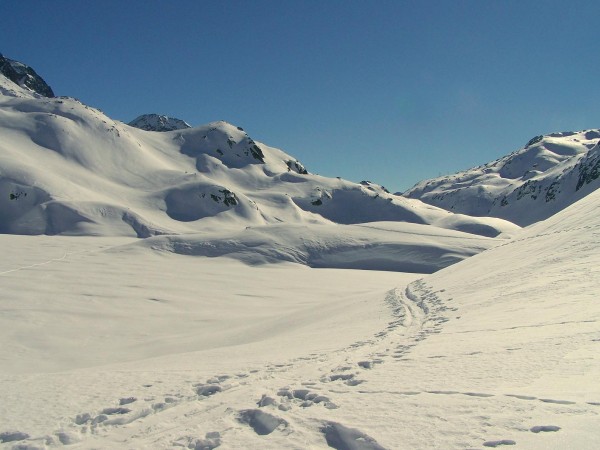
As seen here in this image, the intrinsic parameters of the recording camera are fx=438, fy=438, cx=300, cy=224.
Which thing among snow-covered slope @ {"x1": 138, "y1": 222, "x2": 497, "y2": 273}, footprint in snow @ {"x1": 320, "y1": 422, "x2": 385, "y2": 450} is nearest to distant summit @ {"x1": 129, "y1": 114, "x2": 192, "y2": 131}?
snow-covered slope @ {"x1": 138, "y1": 222, "x2": 497, "y2": 273}

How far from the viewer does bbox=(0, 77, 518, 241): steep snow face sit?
2510 inches

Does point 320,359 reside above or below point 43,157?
below

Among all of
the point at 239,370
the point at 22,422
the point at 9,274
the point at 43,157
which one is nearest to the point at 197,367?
the point at 239,370

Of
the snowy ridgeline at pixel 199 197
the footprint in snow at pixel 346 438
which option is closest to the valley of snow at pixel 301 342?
the footprint in snow at pixel 346 438

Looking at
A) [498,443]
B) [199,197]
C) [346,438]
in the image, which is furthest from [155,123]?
[498,443]

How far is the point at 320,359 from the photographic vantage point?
934 centimetres

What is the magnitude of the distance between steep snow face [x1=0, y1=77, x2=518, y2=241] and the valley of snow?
18.0 metres

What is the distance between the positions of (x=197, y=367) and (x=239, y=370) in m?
1.34

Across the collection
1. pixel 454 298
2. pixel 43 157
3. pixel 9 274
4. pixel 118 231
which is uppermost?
pixel 43 157

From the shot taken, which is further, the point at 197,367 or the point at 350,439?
the point at 197,367

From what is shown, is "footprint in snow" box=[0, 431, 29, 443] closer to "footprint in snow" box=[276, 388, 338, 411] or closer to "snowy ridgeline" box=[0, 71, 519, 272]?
"footprint in snow" box=[276, 388, 338, 411]

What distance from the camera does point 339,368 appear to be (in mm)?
8250

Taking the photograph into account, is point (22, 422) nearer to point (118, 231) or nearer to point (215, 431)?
point (215, 431)

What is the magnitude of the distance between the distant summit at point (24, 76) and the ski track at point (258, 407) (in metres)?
186
